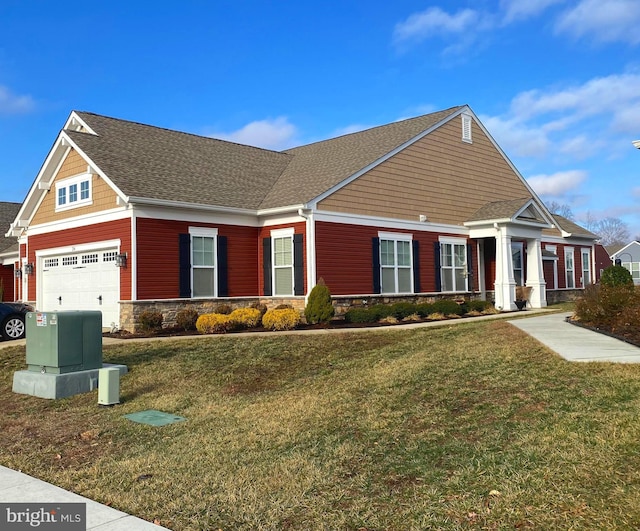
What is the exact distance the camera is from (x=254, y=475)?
5742 mm

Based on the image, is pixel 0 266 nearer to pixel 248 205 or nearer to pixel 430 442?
pixel 248 205

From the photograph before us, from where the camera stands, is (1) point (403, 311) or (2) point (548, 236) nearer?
(1) point (403, 311)

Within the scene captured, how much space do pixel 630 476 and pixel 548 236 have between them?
26624 mm

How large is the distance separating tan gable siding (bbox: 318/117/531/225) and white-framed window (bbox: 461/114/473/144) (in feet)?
0.86

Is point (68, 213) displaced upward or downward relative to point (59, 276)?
upward

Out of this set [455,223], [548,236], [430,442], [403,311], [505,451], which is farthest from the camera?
[548,236]

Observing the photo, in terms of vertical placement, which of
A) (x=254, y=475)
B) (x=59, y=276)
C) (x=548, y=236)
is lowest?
(x=254, y=475)

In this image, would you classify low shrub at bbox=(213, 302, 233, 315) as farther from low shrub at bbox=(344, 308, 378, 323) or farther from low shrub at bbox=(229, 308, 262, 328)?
low shrub at bbox=(344, 308, 378, 323)

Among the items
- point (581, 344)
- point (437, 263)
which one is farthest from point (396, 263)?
point (581, 344)

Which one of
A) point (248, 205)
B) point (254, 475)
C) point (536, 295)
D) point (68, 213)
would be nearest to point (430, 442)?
point (254, 475)

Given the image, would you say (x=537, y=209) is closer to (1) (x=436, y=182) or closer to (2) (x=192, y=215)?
(1) (x=436, y=182)

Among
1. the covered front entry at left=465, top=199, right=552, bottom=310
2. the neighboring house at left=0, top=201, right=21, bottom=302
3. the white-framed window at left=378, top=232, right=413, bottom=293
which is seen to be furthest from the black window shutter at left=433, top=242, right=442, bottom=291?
the neighboring house at left=0, top=201, right=21, bottom=302

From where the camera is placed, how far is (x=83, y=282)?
2003 centimetres

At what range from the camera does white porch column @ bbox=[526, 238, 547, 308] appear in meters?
24.8
